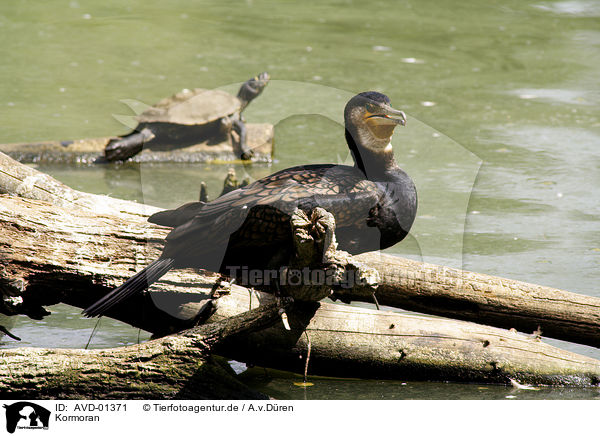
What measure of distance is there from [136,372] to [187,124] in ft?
14.0

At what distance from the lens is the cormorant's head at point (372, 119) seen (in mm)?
3605

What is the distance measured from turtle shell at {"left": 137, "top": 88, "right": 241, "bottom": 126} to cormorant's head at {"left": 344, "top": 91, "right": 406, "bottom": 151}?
12.1ft

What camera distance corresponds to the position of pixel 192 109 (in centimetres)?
734

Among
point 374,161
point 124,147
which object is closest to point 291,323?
point 374,161

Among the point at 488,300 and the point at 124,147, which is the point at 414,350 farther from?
the point at 124,147

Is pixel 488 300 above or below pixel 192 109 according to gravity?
above

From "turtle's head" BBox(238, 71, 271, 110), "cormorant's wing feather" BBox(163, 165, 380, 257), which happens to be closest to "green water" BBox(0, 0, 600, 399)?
"turtle's head" BBox(238, 71, 271, 110)

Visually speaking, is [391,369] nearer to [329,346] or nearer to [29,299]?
[329,346]

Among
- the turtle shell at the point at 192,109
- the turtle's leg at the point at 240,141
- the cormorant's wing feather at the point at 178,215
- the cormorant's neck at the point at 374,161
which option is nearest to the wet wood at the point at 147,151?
the turtle's leg at the point at 240,141

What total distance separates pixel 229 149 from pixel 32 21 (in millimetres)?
5488

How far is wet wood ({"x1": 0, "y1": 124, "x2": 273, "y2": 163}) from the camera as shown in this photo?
6.85 m

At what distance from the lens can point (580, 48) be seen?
1070 cm
